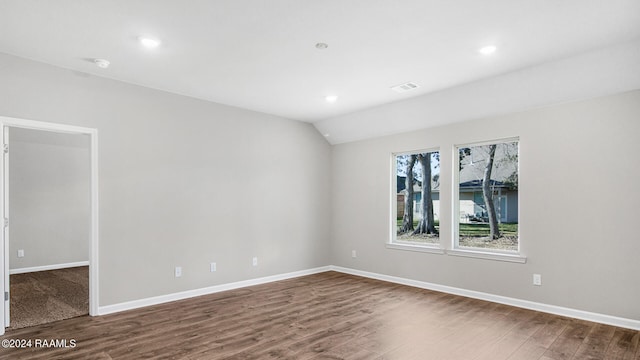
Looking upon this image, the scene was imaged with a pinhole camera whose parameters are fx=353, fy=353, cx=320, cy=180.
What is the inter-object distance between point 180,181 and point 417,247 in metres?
3.54

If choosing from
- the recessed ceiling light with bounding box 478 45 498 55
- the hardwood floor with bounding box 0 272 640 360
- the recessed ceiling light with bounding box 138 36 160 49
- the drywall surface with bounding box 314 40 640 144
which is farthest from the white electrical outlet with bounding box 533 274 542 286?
the recessed ceiling light with bounding box 138 36 160 49

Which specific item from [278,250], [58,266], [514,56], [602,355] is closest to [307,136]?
[278,250]

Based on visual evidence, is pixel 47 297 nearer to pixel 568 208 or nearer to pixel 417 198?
pixel 417 198

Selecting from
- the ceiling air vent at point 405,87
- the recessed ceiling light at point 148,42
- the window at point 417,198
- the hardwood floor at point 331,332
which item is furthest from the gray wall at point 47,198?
the ceiling air vent at point 405,87

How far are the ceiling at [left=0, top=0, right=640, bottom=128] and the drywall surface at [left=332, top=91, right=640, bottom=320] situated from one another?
87cm

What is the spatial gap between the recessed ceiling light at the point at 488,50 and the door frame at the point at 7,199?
13.6 ft

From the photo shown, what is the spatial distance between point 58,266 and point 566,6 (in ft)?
28.8

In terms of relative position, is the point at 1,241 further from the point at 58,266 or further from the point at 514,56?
the point at 514,56

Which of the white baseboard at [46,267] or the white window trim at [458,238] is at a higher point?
the white window trim at [458,238]

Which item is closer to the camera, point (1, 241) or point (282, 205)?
point (1, 241)

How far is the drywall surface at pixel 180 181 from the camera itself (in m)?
3.92

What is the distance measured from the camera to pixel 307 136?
637 centimetres

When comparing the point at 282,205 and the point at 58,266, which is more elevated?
the point at 282,205

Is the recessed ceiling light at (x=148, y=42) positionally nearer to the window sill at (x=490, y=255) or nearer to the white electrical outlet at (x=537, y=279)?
the window sill at (x=490, y=255)
